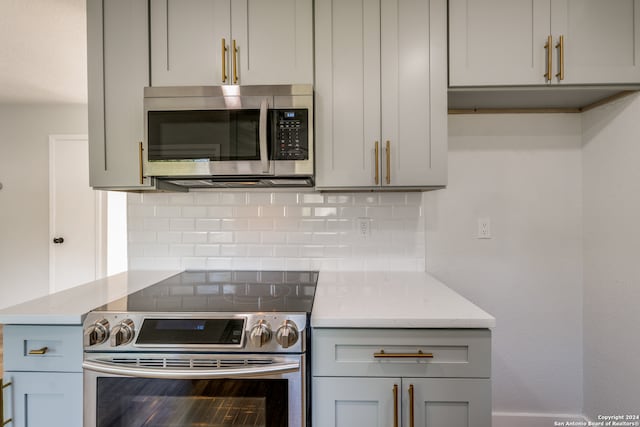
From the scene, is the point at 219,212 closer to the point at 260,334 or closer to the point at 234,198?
the point at 234,198

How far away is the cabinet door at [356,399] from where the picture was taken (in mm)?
1175

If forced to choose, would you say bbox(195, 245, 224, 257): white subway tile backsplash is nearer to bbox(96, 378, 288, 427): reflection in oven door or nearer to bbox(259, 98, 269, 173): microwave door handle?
bbox(259, 98, 269, 173): microwave door handle

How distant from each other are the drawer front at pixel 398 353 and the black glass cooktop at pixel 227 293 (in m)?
0.17

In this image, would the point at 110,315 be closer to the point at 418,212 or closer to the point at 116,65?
the point at 116,65

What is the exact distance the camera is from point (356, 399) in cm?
117

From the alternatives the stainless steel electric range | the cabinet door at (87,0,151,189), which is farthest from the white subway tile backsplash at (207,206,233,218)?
the stainless steel electric range

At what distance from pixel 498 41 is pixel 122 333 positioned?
1.86m

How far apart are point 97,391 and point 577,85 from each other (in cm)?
221

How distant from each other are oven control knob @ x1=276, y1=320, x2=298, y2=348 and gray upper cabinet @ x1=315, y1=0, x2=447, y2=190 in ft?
2.23

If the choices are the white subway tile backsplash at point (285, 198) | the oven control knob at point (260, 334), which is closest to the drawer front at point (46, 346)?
the oven control knob at point (260, 334)

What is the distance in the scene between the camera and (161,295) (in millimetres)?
1397

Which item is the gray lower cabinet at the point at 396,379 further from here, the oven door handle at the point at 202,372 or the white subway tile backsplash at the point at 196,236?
the white subway tile backsplash at the point at 196,236

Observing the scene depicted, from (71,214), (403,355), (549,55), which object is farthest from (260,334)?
(71,214)

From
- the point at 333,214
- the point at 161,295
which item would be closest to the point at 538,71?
the point at 333,214
